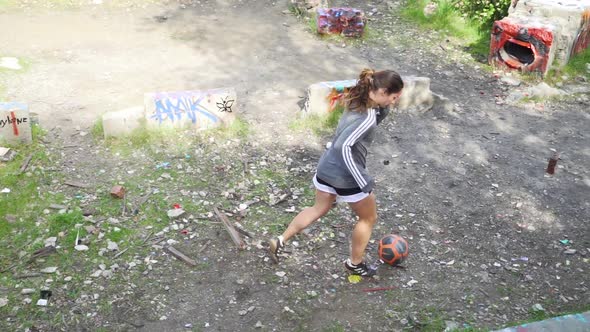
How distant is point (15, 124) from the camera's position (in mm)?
6418

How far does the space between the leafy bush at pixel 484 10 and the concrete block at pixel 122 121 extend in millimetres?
6919

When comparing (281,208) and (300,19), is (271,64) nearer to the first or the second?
(300,19)

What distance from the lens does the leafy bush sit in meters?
10.4

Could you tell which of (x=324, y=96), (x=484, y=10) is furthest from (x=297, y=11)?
(x=324, y=96)

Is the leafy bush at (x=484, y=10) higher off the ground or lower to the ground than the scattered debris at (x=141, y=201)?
higher

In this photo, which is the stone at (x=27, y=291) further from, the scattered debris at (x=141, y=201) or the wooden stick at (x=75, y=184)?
the wooden stick at (x=75, y=184)

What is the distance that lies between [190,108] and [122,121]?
2.67 ft

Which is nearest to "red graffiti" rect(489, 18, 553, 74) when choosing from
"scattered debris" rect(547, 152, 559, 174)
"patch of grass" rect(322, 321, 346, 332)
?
"scattered debris" rect(547, 152, 559, 174)

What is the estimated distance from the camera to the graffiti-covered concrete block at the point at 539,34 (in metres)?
9.06

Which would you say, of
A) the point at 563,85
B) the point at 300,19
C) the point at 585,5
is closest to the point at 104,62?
the point at 300,19

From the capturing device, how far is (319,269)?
5.01 meters

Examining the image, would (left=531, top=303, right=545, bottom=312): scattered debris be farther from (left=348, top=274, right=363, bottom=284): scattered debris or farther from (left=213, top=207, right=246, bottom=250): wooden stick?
(left=213, top=207, right=246, bottom=250): wooden stick

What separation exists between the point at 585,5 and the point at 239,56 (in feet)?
19.5

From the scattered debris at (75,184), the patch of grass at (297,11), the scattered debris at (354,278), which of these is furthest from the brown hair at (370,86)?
the patch of grass at (297,11)
